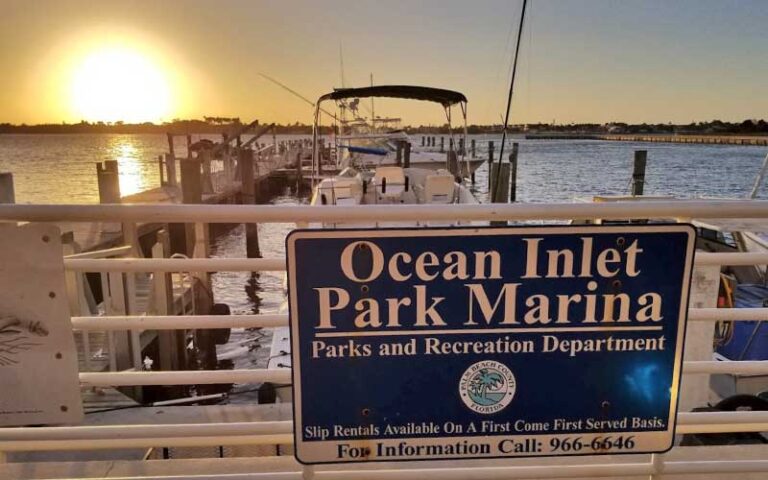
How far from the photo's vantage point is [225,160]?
28.5 m

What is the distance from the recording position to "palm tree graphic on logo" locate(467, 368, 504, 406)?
1.76 metres

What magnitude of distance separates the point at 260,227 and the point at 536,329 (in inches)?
903

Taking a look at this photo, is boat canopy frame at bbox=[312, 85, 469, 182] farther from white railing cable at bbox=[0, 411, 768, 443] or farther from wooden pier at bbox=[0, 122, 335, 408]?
white railing cable at bbox=[0, 411, 768, 443]

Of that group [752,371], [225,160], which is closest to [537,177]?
[225,160]

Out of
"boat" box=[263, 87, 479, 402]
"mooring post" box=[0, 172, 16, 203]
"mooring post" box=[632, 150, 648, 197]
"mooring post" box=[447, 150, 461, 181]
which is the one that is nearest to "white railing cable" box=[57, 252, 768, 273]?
"mooring post" box=[0, 172, 16, 203]

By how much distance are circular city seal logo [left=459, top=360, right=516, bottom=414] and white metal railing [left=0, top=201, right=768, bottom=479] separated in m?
0.26

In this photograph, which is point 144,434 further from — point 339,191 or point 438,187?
point 438,187

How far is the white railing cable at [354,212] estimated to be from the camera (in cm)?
170

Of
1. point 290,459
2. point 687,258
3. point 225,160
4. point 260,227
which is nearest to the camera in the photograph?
point 687,258

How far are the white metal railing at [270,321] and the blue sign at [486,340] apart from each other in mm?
90

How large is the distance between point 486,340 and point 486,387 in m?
0.17

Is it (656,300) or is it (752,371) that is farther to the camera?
(752,371)

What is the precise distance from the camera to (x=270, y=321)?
1.85 m

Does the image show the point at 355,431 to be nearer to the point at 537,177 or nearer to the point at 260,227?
the point at 260,227
